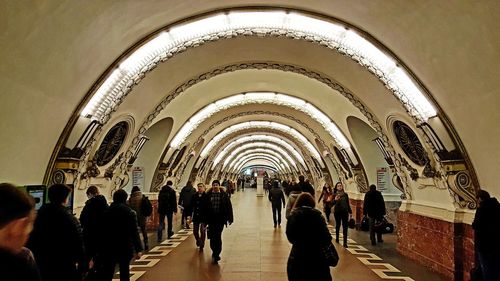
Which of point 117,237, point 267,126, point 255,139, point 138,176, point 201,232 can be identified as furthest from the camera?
point 255,139

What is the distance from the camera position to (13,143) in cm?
514

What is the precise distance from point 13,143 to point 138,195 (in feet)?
13.3

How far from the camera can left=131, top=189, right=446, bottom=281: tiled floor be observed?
664cm

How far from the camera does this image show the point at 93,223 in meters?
5.15

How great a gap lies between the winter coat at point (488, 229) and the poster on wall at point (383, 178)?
790cm

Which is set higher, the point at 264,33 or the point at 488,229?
the point at 264,33

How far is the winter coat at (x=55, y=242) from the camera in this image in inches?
147

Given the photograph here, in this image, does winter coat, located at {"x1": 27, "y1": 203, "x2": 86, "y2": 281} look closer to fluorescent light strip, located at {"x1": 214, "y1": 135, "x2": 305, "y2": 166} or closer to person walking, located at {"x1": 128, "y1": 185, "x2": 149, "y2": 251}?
person walking, located at {"x1": 128, "y1": 185, "x2": 149, "y2": 251}


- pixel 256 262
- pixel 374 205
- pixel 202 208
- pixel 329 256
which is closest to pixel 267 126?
pixel 374 205

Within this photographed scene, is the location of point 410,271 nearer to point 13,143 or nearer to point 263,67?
point 263,67

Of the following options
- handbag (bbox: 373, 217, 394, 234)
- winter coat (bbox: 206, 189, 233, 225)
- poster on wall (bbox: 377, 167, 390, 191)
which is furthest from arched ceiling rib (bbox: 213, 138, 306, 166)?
winter coat (bbox: 206, 189, 233, 225)

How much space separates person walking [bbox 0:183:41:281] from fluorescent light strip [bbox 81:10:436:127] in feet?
16.8

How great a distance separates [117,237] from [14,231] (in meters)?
3.37

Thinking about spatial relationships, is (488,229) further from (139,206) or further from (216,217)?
(139,206)
